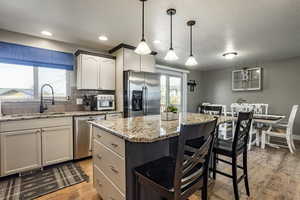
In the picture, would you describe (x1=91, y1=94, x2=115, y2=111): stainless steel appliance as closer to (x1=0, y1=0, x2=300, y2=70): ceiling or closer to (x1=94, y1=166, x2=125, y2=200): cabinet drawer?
(x1=0, y1=0, x2=300, y2=70): ceiling

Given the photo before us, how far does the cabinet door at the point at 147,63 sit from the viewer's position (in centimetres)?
369

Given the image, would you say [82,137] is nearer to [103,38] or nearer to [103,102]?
[103,102]

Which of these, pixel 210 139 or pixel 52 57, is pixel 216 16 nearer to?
pixel 210 139

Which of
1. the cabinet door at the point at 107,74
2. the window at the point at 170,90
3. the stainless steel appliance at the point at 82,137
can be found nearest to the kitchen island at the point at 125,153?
the stainless steel appliance at the point at 82,137

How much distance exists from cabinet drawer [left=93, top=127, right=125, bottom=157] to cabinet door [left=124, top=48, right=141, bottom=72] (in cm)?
200

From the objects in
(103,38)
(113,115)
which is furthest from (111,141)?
(103,38)

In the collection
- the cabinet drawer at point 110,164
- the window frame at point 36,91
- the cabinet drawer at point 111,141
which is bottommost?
the cabinet drawer at point 110,164

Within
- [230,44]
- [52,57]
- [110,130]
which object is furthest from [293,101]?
[52,57]

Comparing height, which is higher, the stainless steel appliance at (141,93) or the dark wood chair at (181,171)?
the stainless steel appliance at (141,93)

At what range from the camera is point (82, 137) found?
288cm

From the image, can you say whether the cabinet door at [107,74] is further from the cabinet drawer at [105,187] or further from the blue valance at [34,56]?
the cabinet drawer at [105,187]

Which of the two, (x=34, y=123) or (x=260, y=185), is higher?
(x=34, y=123)

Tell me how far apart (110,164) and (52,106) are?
2381 millimetres

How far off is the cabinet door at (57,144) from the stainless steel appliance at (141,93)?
3.92 ft
